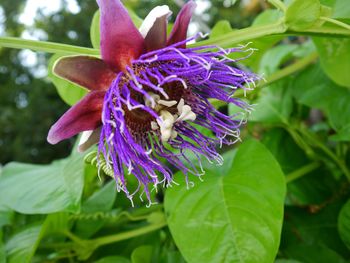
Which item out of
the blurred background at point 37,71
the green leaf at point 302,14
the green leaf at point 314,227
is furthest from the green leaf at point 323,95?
the blurred background at point 37,71

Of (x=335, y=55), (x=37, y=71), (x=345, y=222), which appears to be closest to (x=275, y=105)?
(x=335, y=55)

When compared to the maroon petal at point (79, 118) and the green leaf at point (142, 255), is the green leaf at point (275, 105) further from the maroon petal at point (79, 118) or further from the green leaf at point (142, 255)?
the maroon petal at point (79, 118)

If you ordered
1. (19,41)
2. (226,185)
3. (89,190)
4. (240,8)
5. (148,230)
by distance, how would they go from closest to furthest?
(19,41) < (226,185) < (148,230) < (89,190) < (240,8)

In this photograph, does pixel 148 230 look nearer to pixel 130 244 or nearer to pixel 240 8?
pixel 130 244

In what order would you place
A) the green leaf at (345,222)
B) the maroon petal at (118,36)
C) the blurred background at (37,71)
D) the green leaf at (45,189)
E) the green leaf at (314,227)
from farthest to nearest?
1. the blurred background at (37,71)
2. the green leaf at (314,227)
3. the green leaf at (345,222)
4. the green leaf at (45,189)
5. the maroon petal at (118,36)

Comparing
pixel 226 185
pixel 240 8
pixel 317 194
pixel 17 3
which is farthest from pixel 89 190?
pixel 17 3

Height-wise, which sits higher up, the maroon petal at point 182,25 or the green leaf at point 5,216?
the maroon petal at point 182,25

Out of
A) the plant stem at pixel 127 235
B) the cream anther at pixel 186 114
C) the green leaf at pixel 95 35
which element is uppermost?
the green leaf at pixel 95 35

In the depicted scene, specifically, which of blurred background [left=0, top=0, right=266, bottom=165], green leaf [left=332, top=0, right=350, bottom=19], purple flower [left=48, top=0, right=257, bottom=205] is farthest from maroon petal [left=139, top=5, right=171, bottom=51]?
blurred background [left=0, top=0, right=266, bottom=165]
